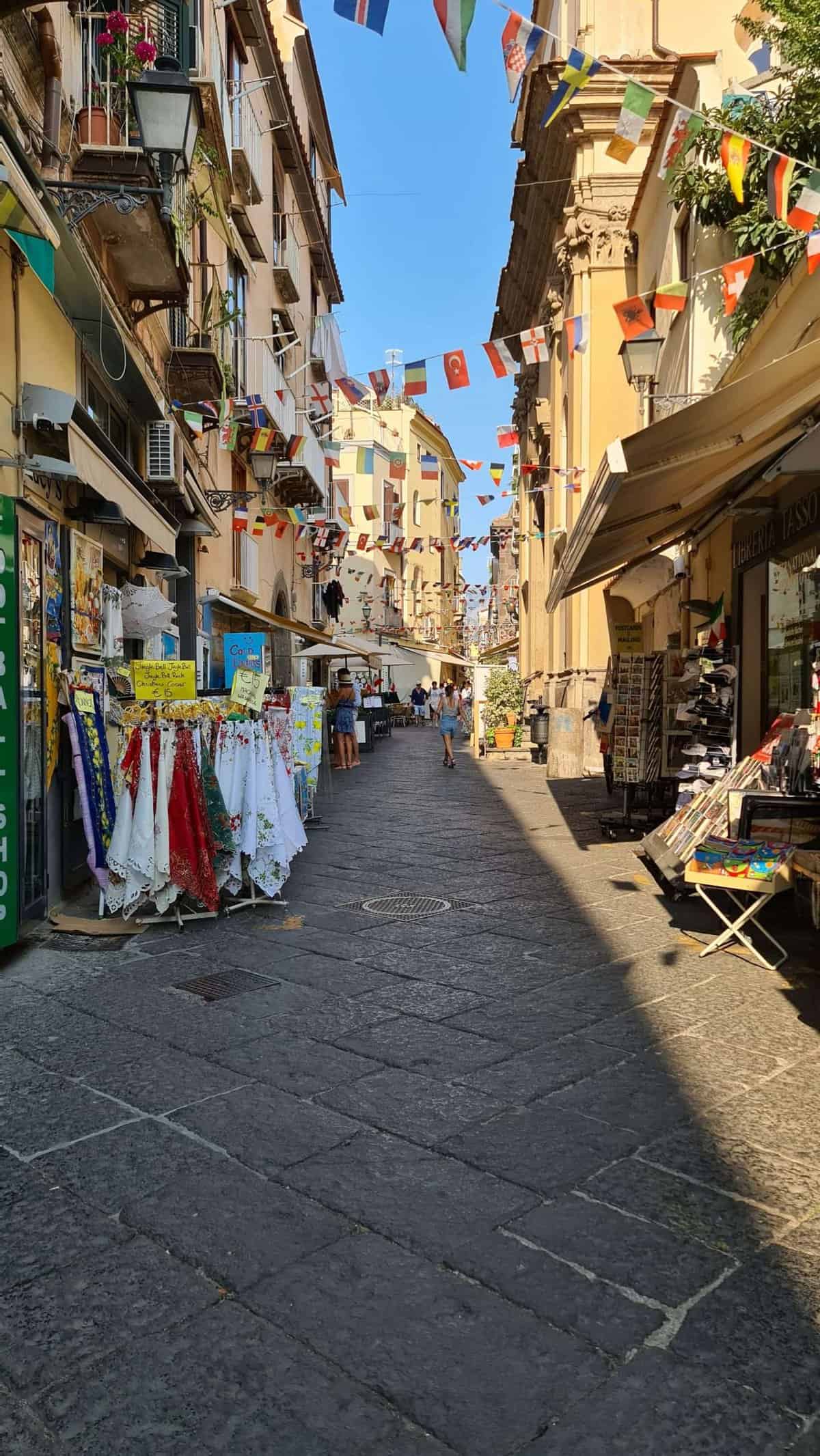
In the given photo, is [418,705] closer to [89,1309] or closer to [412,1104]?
[412,1104]

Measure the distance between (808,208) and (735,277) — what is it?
5.98 feet

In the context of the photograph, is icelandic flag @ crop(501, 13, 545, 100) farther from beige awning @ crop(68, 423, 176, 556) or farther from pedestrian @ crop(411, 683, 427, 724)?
pedestrian @ crop(411, 683, 427, 724)

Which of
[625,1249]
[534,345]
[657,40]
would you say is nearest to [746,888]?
[625,1249]

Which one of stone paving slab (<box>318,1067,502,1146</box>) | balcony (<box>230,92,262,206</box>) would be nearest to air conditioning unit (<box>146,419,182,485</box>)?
balcony (<box>230,92,262,206</box>)

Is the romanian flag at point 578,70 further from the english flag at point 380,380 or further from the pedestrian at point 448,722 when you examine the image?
the pedestrian at point 448,722

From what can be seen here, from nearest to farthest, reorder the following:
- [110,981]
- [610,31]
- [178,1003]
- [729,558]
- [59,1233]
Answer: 1. [59,1233]
2. [178,1003]
3. [110,981]
4. [729,558]
5. [610,31]

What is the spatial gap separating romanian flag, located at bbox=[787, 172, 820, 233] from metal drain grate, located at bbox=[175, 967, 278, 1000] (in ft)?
16.4

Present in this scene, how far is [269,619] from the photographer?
1564cm

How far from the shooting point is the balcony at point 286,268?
19969mm

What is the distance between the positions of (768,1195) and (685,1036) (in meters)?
1.27

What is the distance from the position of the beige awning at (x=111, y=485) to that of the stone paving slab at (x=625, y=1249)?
461 cm

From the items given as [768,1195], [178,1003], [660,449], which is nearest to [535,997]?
[178,1003]

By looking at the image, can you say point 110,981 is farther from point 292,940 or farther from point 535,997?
point 535,997

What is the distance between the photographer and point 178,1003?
447cm
